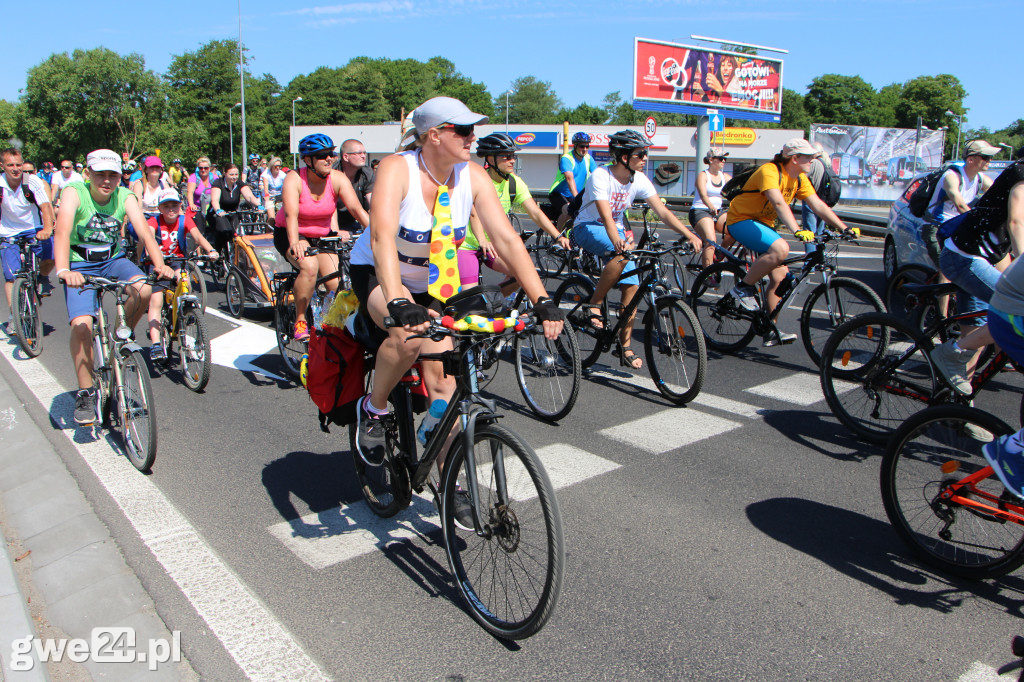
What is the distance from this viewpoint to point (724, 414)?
19.1 ft

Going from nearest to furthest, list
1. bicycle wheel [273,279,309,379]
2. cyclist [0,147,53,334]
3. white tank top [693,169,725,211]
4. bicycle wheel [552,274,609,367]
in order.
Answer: bicycle wheel [552,274,609,367] → bicycle wheel [273,279,309,379] → cyclist [0,147,53,334] → white tank top [693,169,725,211]

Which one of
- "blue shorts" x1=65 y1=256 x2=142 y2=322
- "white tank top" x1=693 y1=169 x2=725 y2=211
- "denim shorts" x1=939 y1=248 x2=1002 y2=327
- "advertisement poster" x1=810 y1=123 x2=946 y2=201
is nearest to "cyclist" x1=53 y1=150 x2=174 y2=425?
"blue shorts" x1=65 y1=256 x2=142 y2=322

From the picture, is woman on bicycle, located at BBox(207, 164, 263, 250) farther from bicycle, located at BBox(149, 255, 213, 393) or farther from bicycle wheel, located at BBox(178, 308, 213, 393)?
bicycle wheel, located at BBox(178, 308, 213, 393)

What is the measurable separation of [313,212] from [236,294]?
349 cm

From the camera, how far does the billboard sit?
31.1 m

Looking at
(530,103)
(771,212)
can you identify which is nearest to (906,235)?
(771,212)

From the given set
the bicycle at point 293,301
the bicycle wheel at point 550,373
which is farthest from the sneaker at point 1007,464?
the bicycle at point 293,301

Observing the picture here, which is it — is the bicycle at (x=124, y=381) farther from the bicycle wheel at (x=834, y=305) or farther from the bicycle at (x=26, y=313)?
the bicycle wheel at (x=834, y=305)

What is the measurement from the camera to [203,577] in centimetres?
350

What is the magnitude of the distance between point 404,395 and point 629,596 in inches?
53.0

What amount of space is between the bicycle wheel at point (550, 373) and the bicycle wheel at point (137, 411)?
7.78ft

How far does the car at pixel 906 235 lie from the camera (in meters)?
8.76

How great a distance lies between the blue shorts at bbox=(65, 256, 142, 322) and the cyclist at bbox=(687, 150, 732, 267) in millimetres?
7143

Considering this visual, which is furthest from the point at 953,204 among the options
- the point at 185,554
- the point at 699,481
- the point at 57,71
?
the point at 57,71
